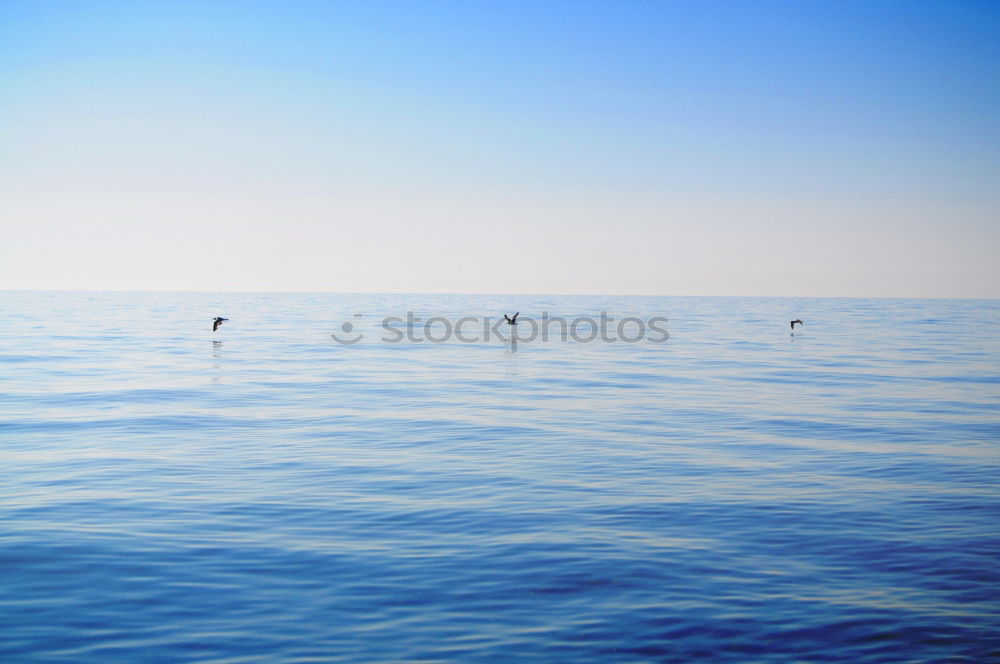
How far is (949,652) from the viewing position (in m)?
7.48

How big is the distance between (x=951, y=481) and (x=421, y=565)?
9.92 metres

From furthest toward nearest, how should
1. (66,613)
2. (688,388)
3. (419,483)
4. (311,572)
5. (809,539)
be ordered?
(688,388) < (419,483) < (809,539) < (311,572) < (66,613)

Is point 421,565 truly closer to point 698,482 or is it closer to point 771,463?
point 698,482

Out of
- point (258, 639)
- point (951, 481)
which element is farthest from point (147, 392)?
point (951, 481)

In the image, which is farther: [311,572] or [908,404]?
[908,404]

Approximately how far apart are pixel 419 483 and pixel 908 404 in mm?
17304

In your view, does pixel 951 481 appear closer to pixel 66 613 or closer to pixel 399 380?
pixel 66 613

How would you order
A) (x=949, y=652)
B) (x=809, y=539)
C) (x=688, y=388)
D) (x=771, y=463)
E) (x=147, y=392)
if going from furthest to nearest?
(x=688, y=388) < (x=147, y=392) < (x=771, y=463) < (x=809, y=539) < (x=949, y=652)

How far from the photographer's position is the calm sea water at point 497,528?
7773mm

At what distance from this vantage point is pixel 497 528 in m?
11.2

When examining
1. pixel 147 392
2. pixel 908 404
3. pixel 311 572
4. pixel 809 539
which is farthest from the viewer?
pixel 147 392

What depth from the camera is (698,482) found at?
14062 mm

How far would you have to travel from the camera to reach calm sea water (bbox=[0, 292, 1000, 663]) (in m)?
7.77

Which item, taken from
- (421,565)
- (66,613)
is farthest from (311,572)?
(66,613)
